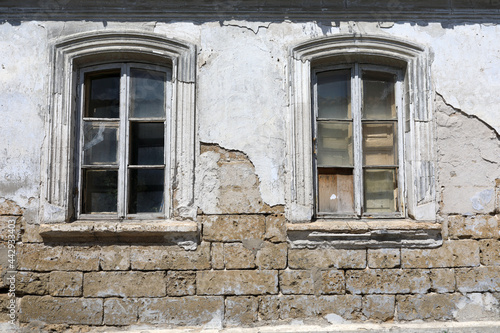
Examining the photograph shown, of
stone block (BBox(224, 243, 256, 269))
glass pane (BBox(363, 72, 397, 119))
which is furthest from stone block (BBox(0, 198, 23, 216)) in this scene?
glass pane (BBox(363, 72, 397, 119))

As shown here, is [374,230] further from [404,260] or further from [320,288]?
[320,288]

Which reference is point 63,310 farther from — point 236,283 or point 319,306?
point 319,306

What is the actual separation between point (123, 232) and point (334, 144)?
219cm

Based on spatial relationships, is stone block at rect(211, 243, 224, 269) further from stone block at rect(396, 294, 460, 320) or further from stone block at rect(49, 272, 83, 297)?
stone block at rect(396, 294, 460, 320)

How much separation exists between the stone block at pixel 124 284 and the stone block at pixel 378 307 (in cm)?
187

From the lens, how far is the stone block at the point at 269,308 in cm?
370

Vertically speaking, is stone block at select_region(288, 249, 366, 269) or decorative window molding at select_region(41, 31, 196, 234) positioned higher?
decorative window molding at select_region(41, 31, 196, 234)

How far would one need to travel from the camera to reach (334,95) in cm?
407

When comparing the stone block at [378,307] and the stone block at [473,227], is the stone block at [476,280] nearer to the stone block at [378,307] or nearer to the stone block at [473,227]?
the stone block at [473,227]

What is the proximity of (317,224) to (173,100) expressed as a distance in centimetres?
180

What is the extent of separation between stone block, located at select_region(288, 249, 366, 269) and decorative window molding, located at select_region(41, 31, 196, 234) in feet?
3.29

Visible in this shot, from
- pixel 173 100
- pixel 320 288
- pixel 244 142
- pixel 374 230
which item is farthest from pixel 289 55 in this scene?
pixel 320 288

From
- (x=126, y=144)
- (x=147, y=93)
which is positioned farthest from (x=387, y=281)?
(x=147, y=93)

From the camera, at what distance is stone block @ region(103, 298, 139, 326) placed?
367cm
